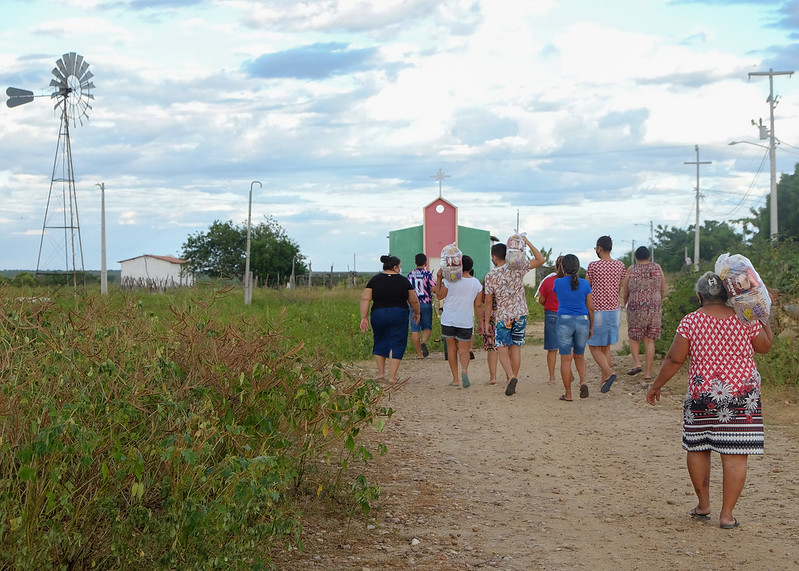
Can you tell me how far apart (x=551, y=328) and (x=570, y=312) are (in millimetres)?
664

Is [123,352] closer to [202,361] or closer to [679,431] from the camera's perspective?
[202,361]

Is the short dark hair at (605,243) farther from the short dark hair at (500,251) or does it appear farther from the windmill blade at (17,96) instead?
the windmill blade at (17,96)

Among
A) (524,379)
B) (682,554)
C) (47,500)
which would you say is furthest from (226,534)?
(524,379)

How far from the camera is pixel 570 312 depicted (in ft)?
35.8

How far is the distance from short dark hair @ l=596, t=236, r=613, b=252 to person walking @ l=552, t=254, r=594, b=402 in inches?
52.8

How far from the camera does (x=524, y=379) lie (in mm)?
13094

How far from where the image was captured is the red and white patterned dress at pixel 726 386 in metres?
5.78

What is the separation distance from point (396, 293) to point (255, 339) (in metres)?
6.07

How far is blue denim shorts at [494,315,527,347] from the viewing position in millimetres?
11586

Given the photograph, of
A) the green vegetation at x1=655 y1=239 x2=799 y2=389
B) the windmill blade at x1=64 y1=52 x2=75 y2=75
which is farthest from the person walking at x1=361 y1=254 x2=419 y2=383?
the windmill blade at x1=64 y1=52 x2=75 y2=75

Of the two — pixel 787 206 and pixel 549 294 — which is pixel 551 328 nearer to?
pixel 549 294

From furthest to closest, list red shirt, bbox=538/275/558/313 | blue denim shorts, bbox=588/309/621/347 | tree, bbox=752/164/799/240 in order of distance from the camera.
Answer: tree, bbox=752/164/799/240, blue denim shorts, bbox=588/309/621/347, red shirt, bbox=538/275/558/313

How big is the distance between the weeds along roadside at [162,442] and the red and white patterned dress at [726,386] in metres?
2.01

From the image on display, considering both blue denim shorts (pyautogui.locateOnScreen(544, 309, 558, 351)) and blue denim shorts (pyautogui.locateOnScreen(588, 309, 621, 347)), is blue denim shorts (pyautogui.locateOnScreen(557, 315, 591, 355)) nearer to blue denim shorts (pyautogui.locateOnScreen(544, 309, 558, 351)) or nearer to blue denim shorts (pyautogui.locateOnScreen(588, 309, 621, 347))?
blue denim shorts (pyautogui.locateOnScreen(544, 309, 558, 351))
